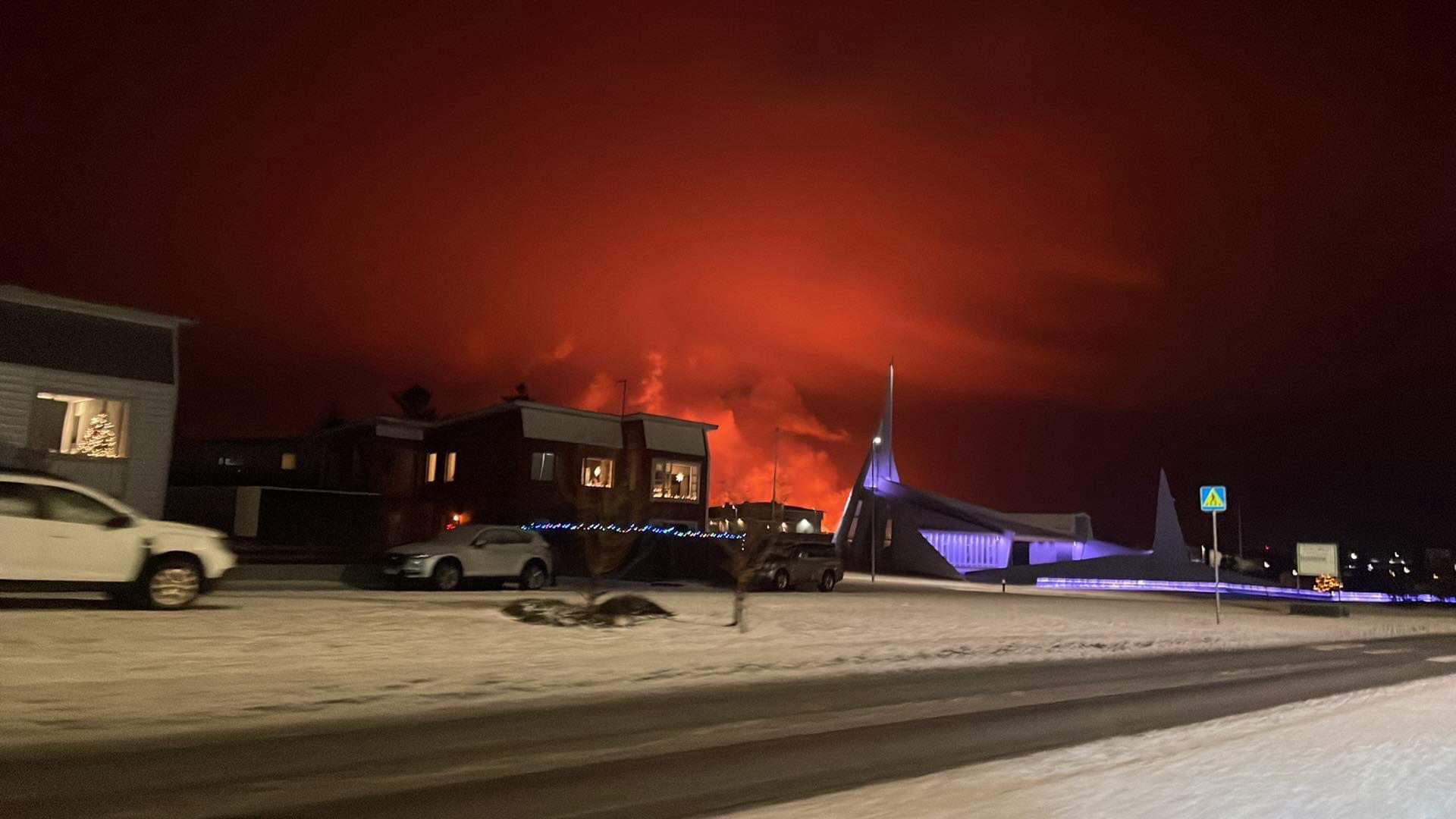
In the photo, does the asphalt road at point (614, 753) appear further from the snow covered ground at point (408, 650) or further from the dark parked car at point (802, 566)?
the dark parked car at point (802, 566)

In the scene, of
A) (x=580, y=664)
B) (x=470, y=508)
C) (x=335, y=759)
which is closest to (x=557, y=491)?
(x=470, y=508)

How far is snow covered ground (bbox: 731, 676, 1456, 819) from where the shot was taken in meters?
7.06

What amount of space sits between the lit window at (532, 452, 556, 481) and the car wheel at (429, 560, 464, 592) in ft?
57.8

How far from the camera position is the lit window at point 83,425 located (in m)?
25.9

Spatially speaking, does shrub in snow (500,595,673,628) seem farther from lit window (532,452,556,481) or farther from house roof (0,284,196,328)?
lit window (532,452,556,481)

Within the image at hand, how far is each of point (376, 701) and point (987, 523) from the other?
6281 centimetres

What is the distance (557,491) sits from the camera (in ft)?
141

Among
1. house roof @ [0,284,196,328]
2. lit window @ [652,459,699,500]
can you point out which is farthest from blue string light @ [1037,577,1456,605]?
house roof @ [0,284,196,328]

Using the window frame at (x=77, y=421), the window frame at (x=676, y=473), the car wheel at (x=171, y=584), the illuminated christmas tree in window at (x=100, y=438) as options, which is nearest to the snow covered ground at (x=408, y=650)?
the car wheel at (x=171, y=584)

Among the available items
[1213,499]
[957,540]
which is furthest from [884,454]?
[1213,499]

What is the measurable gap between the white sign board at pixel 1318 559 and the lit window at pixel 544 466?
29871 millimetres

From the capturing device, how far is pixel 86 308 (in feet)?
87.5

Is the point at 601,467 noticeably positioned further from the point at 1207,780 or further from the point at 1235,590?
the point at 1207,780

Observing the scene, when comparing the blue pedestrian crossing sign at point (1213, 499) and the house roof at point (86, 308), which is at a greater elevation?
the house roof at point (86, 308)
